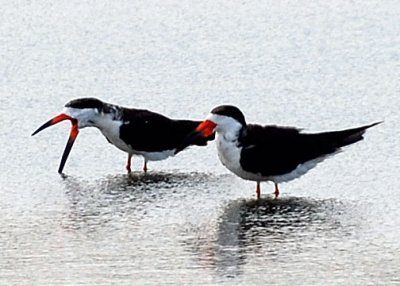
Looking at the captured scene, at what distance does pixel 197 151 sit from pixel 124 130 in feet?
2.21

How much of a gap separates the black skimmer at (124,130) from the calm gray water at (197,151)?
7.4 inches

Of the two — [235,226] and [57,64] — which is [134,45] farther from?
[235,226]

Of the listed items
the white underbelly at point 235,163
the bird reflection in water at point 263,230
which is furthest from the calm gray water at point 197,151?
the white underbelly at point 235,163

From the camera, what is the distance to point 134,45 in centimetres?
→ 1283

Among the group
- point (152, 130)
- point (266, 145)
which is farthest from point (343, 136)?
point (152, 130)

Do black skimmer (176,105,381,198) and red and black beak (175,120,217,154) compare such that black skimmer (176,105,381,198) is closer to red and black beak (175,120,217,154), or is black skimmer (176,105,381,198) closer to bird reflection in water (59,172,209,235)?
red and black beak (175,120,217,154)

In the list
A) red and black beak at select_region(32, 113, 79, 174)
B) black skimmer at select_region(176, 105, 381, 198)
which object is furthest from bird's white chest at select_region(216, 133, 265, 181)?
red and black beak at select_region(32, 113, 79, 174)

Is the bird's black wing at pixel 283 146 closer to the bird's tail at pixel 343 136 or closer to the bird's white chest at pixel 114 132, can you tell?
the bird's tail at pixel 343 136

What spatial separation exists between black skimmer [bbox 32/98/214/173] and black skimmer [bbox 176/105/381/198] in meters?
0.55

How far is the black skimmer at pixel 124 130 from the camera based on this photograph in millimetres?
9523

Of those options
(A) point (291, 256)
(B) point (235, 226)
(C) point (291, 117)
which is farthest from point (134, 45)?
(A) point (291, 256)

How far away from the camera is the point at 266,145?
29.2 ft

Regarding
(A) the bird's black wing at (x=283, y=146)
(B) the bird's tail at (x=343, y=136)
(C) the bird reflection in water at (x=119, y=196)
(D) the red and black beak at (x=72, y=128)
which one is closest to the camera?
(C) the bird reflection in water at (x=119, y=196)

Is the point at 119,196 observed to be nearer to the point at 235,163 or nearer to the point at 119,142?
the point at 235,163
